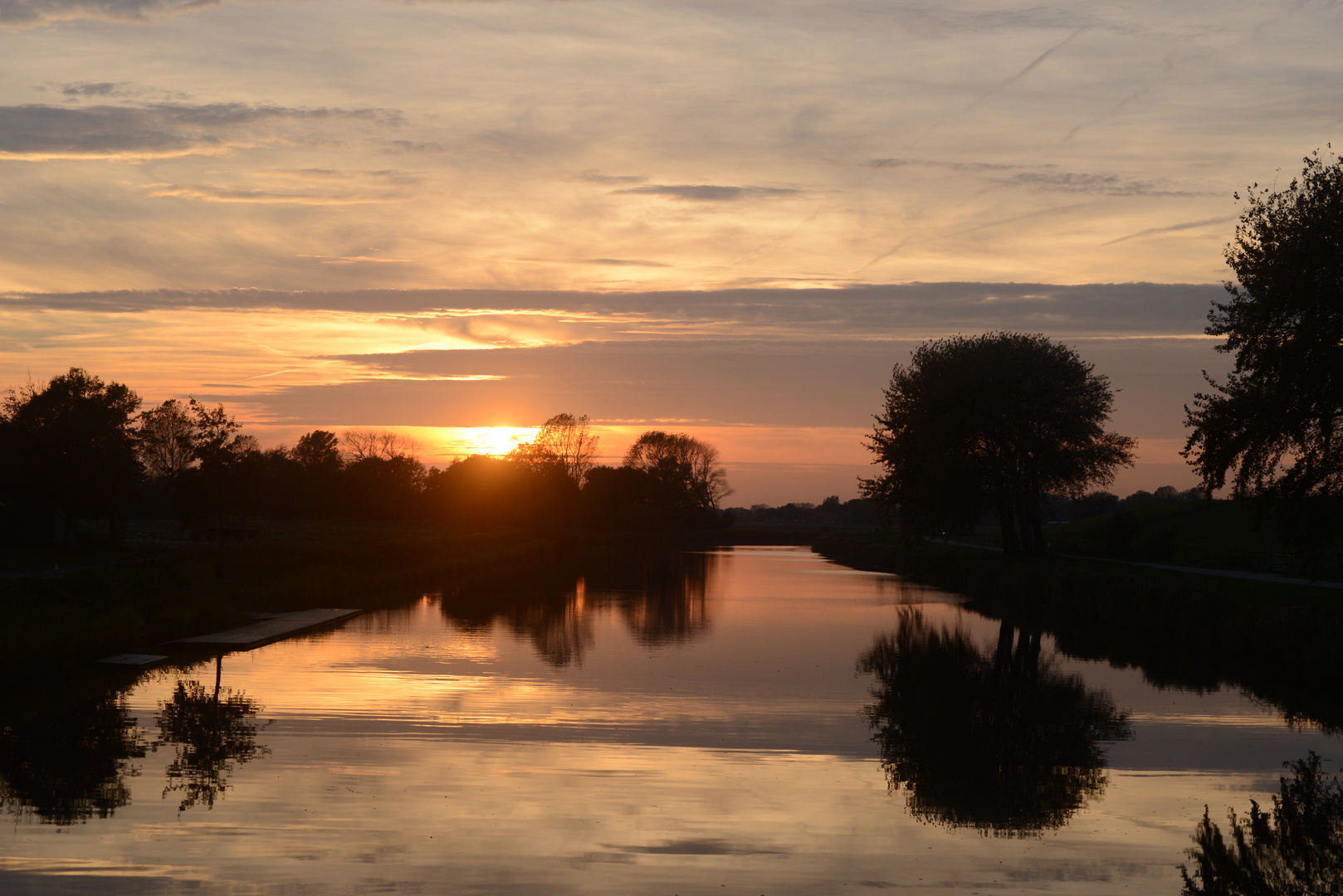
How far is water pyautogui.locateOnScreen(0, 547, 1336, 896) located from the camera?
996 centimetres

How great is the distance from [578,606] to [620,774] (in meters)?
25.7

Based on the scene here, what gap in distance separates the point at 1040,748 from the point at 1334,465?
47.0ft

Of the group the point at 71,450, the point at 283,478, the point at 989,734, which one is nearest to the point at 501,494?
the point at 283,478

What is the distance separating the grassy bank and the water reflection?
1124cm

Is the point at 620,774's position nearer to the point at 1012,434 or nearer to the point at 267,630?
the point at 267,630

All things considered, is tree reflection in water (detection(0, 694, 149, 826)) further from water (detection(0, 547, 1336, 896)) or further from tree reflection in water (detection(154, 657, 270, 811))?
tree reflection in water (detection(154, 657, 270, 811))

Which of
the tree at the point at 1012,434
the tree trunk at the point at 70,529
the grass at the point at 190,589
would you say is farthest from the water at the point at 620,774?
the tree trunk at the point at 70,529

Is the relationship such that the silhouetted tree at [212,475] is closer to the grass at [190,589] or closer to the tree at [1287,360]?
the grass at [190,589]

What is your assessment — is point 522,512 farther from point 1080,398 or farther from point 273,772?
point 273,772

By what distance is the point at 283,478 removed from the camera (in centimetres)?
10706

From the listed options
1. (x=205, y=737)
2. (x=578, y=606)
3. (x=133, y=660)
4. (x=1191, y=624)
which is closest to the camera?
(x=205, y=737)

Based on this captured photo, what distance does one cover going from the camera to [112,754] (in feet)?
45.5

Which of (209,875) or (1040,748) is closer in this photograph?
(209,875)

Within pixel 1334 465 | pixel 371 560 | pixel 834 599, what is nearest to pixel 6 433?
pixel 371 560
